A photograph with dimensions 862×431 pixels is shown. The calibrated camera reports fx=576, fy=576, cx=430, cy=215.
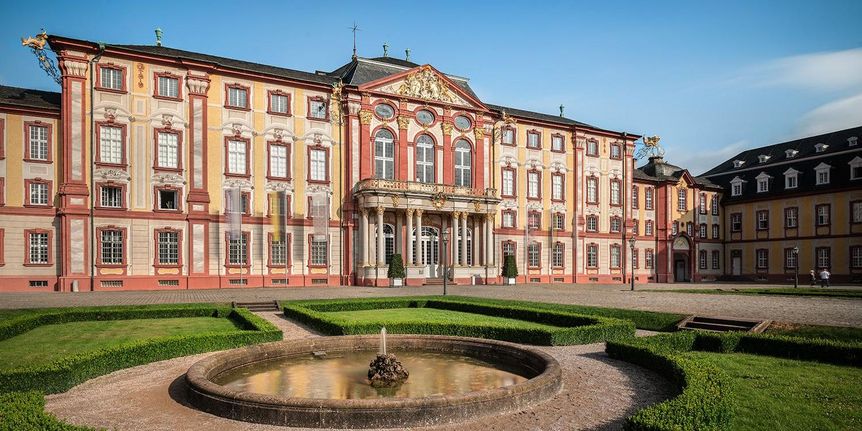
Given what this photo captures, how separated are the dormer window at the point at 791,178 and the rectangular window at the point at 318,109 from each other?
49.3m

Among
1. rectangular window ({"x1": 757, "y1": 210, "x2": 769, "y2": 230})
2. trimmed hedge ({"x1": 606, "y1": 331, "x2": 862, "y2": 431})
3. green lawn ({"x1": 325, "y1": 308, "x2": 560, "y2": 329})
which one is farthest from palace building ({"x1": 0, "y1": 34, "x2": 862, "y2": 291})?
trimmed hedge ({"x1": 606, "y1": 331, "x2": 862, "y2": 431})

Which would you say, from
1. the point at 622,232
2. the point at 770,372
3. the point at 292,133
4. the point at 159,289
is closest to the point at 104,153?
the point at 159,289

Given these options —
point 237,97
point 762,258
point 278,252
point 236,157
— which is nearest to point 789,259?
point 762,258

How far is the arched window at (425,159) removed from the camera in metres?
48.5

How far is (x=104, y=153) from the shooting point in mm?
37531

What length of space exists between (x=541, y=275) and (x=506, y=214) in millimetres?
6811

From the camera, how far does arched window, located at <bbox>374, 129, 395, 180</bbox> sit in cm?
4681

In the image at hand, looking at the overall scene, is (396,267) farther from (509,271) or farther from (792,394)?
(792,394)

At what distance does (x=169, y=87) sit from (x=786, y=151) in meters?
62.5

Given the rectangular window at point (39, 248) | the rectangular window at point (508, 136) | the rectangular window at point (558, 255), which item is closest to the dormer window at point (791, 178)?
the rectangular window at point (558, 255)

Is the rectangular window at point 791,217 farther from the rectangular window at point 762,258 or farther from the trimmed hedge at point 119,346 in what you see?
the trimmed hedge at point 119,346

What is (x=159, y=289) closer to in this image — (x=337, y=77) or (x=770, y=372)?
(x=337, y=77)

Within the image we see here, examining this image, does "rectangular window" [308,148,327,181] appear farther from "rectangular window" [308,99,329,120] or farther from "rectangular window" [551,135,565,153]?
"rectangular window" [551,135,565,153]

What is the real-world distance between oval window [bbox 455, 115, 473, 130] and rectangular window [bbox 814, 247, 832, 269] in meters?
37.9
